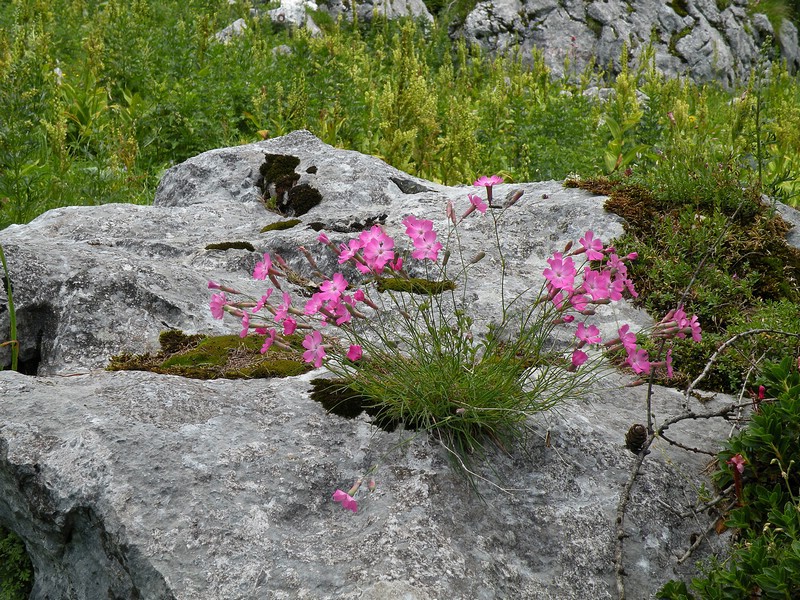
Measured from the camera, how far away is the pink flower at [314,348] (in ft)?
7.04

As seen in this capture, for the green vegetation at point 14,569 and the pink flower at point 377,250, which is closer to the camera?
the pink flower at point 377,250

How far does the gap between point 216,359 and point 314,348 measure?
906 millimetres

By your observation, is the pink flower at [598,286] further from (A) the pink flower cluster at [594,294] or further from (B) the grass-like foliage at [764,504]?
(B) the grass-like foliage at [764,504]


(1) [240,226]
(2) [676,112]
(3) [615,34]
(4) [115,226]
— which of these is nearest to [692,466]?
(1) [240,226]

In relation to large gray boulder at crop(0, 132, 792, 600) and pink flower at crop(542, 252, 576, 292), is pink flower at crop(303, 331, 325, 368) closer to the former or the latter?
large gray boulder at crop(0, 132, 792, 600)

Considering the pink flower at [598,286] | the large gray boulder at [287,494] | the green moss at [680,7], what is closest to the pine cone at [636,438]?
the large gray boulder at [287,494]

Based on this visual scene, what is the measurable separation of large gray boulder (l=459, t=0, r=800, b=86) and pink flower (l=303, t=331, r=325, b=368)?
1183 centimetres

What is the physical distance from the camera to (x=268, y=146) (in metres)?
5.43

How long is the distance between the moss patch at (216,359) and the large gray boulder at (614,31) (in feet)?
36.6

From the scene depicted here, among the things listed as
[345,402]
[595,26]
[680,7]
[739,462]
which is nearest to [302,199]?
[345,402]

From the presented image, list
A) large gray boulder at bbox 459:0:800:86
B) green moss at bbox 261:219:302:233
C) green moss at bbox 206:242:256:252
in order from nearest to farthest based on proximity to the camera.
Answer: green moss at bbox 206:242:256:252
green moss at bbox 261:219:302:233
large gray boulder at bbox 459:0:800:86

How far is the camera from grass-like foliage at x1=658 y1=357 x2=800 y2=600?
1831 millimetres

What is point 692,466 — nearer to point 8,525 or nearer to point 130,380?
point 130,380

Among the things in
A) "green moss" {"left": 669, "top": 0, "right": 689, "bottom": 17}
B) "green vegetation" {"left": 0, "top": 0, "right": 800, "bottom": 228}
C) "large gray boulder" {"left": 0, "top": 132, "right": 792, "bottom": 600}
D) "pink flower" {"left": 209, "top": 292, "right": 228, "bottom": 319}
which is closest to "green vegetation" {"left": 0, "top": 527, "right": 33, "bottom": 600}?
"large gray boulder" {"left": 0, "top": 132, "right": 792, "bottom": 600}
